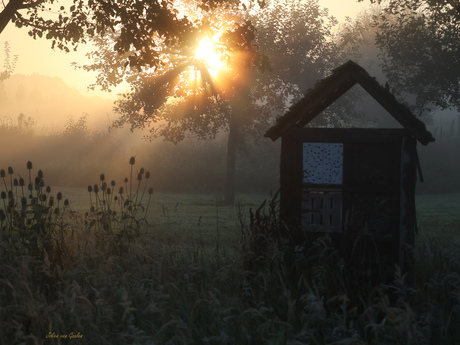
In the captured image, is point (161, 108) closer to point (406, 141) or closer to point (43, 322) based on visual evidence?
point (406, 141)

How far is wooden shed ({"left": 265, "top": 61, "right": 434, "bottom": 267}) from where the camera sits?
799 centimetres

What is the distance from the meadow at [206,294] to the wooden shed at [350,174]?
1.10ft

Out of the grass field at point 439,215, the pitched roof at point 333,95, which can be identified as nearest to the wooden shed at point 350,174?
the pitched roof at point 333,95

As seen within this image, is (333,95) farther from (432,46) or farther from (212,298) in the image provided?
(432,46)

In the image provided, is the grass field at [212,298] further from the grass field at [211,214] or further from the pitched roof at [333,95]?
the grass field at [211,214]

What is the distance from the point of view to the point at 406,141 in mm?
8203

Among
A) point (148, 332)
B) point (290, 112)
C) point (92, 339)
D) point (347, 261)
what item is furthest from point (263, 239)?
point (92, 339)

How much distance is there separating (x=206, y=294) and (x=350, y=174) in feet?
8.43

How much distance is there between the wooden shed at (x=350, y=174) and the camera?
799 cm

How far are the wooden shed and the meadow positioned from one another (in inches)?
13.2

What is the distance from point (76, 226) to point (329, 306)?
4559 mm

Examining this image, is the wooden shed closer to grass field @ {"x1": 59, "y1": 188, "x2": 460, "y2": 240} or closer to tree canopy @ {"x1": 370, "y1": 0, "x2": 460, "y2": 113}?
grass field @ {"x1": 59, "y1": 188, "x2": 460, "y2": 240}

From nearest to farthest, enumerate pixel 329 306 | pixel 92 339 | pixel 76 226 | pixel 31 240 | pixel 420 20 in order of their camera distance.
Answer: pixel 92 339 → pixel 329 306 → pixel 31 240 → pixel 76 226 → pixel 420 20

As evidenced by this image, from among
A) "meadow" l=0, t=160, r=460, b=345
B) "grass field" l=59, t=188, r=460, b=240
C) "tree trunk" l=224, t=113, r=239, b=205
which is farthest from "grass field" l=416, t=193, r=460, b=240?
"tree trunk" l=224, t=113, r=239, b=205
